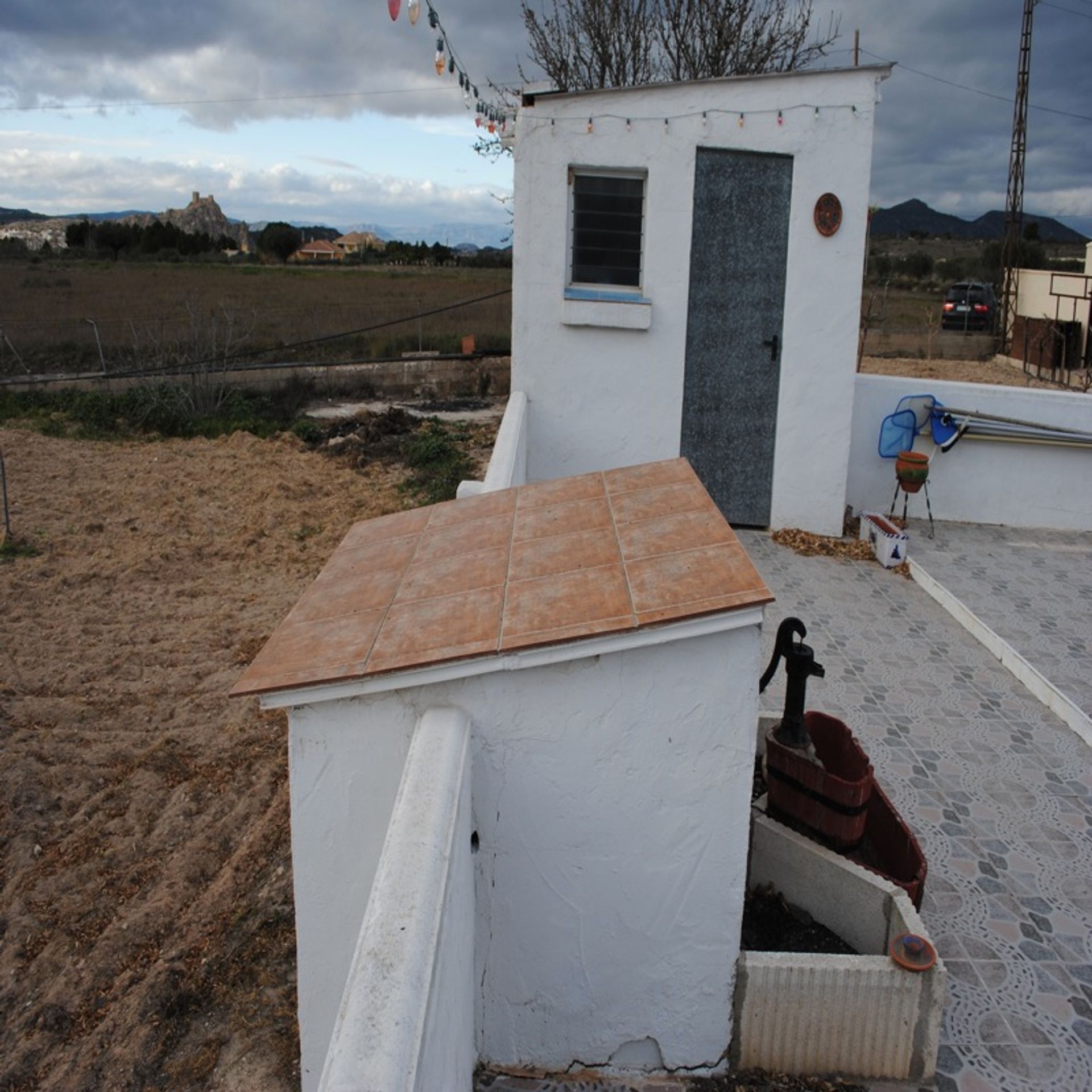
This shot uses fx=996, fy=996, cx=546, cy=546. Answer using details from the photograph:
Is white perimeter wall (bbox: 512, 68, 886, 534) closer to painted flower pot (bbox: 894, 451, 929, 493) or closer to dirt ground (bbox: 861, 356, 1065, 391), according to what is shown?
painted flower pot (bbox: 894, 451, 929, 493)

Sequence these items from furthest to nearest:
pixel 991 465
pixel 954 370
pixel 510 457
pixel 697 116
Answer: pixel 954 370 < pixel 991 465 < pixel 697 116 < pixel 510 457

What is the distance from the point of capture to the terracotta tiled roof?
8.45 ft

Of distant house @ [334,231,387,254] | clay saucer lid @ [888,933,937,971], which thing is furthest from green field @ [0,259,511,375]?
distant house @ [334,231,387,254]

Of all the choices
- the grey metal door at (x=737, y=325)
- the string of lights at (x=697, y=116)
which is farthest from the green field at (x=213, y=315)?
the grey metal door at (x=737, y=325)

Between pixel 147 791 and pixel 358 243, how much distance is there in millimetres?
104725

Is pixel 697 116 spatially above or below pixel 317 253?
below

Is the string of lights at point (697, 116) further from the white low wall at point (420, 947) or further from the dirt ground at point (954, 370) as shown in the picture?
the dirt ground at point (954, 370)

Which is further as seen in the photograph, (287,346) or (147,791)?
(287,346)

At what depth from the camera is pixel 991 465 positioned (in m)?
8.66

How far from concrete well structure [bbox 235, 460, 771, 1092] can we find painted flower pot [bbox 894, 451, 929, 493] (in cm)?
557

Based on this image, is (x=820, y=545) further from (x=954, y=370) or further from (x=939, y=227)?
(x=939, y=227)

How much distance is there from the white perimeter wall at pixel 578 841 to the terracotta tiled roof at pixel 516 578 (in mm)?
115

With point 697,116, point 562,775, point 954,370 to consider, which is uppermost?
point 697,116

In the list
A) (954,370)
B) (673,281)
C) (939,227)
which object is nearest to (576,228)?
(673,281)
